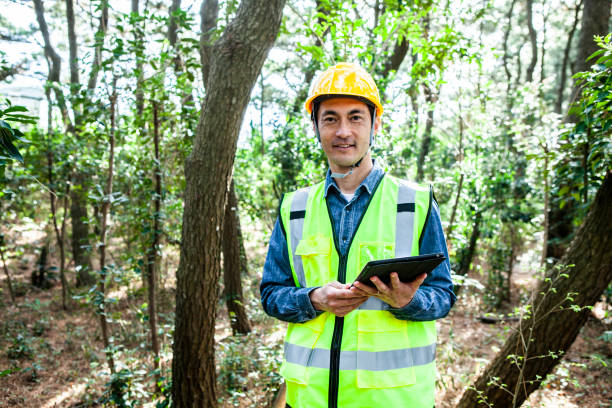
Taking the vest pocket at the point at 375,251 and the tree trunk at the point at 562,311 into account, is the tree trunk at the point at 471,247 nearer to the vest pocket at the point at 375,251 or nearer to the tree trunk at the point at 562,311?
the tree trunk at the point at 562,311

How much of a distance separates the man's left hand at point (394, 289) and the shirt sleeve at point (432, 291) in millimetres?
91

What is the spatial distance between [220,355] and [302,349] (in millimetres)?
4352

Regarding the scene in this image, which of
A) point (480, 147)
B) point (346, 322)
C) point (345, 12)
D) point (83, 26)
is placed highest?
point (83, 26)

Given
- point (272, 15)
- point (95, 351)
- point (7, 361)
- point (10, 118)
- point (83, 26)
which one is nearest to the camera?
point (10, 118)

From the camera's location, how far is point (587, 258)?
3340mm

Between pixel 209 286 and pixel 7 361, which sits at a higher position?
pixel 209 286

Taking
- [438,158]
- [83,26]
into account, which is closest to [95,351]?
[438,158]

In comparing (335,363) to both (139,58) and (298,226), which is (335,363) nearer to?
(298,226)

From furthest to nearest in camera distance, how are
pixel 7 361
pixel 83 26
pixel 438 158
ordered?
pixel 83 26 → pixel 438 158 → pixel 7 361

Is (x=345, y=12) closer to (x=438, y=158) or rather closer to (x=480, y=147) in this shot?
(x=480, y=147)

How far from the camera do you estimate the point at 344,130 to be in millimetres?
2070

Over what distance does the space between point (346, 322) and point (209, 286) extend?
6.62ft

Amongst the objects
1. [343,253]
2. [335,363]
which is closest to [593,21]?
[343,253]

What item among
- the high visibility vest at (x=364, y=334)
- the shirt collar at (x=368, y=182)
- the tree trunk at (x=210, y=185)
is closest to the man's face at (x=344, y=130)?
the shirt collar at (x=368, y=182)
